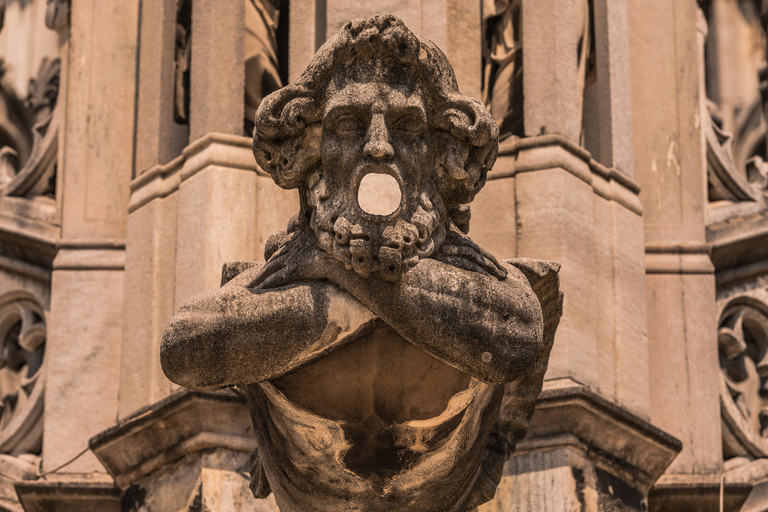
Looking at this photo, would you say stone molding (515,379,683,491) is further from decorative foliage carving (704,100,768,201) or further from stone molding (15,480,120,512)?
decorative foliage carving (704,100,768,201)

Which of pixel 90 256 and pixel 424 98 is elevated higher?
Result: pixel 90 256

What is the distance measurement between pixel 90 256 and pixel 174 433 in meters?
1.28

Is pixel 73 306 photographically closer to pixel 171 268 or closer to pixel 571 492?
pixel 171 268

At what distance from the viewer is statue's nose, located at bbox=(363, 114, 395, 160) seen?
5.04 metres

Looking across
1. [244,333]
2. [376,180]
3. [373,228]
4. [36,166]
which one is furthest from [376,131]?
[36,166]

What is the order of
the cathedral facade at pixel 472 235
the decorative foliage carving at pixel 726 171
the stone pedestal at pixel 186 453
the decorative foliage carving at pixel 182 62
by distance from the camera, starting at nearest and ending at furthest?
the stone pedestal at pixel 186 453 < the cathedral facade at pixel 472 235 < the decorative foliage carving at pixel 182 62 < the decorative foliage carving at pixel 726 171

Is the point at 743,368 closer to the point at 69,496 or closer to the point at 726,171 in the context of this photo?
the point at 726,171

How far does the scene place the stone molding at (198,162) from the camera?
705 cm

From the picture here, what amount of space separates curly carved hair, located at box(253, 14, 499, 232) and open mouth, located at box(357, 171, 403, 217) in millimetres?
197

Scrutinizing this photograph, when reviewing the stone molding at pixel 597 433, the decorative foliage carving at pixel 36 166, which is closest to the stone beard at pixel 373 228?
the stone molding at pixel 597 433

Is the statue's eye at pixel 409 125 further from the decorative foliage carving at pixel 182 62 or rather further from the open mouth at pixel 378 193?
the decorative foliage carving at pixel 182 62

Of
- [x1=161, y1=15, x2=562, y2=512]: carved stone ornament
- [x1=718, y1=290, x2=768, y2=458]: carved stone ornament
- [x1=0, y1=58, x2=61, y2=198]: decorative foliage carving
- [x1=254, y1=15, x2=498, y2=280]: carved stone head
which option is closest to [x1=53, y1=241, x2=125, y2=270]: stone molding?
[x1=0, y1=58, x2=61, y2=198]: decorative foliage carving

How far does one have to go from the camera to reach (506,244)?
6949mm

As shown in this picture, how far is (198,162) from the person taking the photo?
279 inches
